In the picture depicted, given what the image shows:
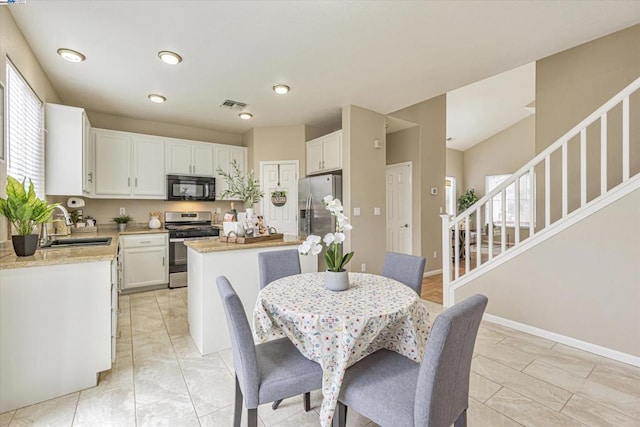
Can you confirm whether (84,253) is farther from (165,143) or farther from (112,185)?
(165,143)

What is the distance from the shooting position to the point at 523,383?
6.68ft

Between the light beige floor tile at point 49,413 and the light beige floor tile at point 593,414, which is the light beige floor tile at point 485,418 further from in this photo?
the light beige floor tile at point 49,413

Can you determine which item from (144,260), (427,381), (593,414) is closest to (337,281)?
(427,381)

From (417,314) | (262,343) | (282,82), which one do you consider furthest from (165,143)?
(417,314)

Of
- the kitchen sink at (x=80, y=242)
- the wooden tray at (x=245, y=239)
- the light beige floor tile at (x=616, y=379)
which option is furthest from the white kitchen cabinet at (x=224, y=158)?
the light beige floor tile at (x=616, y=379)

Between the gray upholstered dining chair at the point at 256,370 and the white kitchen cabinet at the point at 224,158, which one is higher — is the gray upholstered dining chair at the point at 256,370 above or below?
below

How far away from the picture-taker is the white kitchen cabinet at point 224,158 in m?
5.11

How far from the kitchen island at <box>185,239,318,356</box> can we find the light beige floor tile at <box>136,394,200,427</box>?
602mm

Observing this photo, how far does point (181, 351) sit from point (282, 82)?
2.90m

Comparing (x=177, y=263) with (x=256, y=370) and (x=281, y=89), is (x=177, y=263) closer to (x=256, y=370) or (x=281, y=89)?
(x=281, y=89)

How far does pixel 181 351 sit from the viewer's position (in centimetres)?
253

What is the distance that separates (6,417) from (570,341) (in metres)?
4.12

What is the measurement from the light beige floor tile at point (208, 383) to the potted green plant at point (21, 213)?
1.34 meters

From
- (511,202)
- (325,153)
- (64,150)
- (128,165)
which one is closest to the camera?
(64,150)
